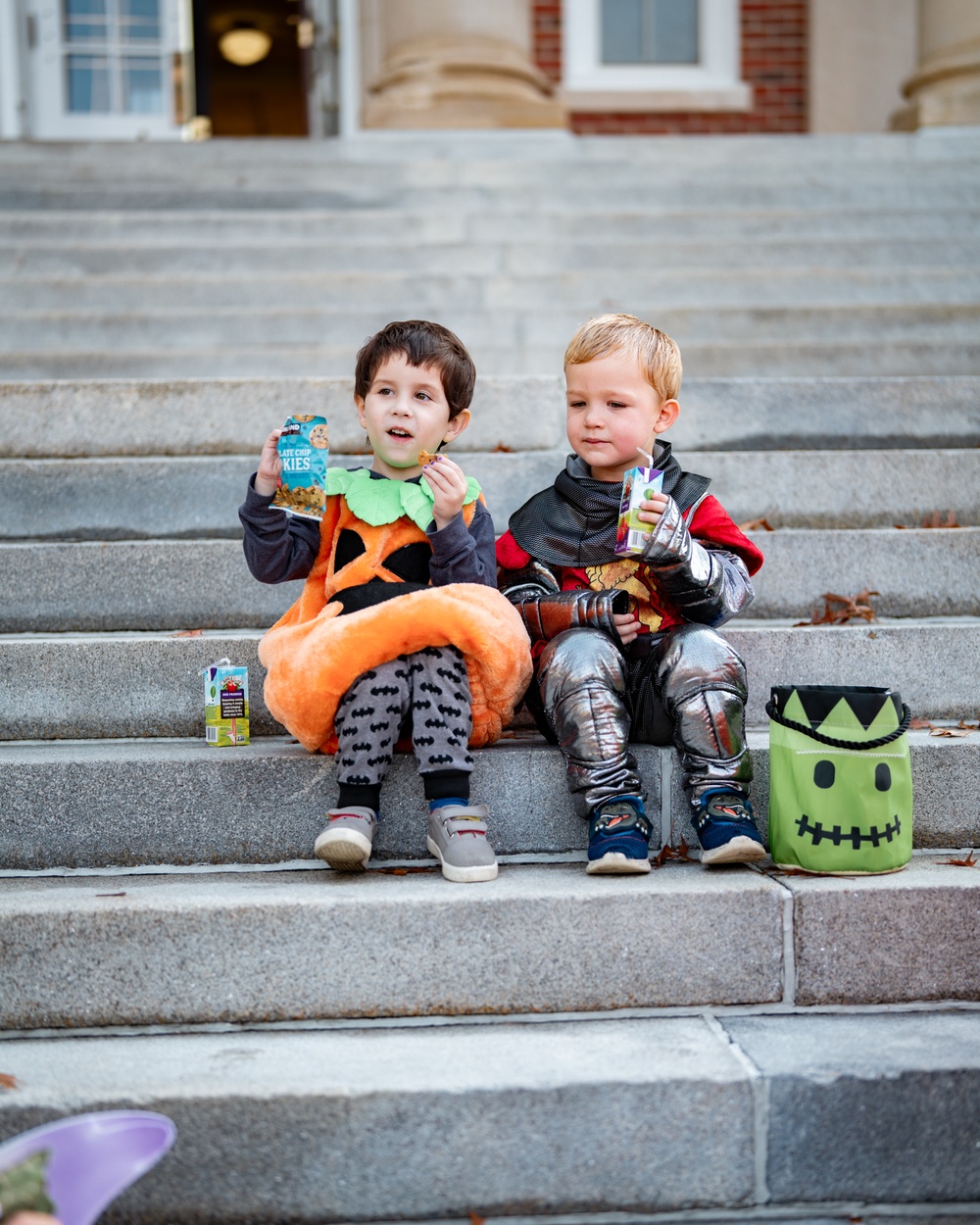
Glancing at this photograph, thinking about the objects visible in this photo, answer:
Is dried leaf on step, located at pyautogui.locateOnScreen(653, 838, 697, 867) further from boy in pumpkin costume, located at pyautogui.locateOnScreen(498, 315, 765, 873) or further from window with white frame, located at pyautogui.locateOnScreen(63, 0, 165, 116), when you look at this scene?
window with white frame, located at pyautogui.locateOnScreen(63, 0, 165, 116)

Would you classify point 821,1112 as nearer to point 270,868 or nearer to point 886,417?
point 270,868

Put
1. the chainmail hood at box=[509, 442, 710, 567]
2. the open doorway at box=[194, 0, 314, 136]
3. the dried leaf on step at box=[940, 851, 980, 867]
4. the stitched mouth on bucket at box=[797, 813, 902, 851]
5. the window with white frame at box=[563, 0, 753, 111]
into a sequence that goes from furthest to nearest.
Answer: the open doorway at box=[194, 0, 314, 136], the window with white frame at box=[563, 0, 753, 111], the chainmail hood at box=[509, 442, 710, 567], the dried leaf on step at box=[940, 851, 980, 867], the stitched mouth on bucket at box=[797, 813, 902, 851]

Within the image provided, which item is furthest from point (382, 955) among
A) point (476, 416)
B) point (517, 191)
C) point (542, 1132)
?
point (517, 191)

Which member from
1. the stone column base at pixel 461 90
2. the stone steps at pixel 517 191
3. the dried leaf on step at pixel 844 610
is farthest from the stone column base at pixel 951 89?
the dried leaf on step at pixel 844 610

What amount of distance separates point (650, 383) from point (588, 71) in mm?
6767

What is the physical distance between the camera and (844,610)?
3131 millimetres

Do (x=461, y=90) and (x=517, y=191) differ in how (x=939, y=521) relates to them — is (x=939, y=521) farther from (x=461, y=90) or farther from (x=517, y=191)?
(x=461, y=90)

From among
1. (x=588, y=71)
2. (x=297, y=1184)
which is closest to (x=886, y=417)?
(x=297, y=1184)

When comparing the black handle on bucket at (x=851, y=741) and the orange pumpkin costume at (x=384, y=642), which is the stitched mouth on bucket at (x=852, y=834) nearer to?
the black handle on bucket at (x=851, y=741)

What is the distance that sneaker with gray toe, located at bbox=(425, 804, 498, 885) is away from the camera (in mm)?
2246

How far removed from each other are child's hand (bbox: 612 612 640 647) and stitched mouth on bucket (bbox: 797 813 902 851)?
546mm

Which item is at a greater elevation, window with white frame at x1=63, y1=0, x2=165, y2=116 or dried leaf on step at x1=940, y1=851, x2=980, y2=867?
window with white frame at x1=63, y1=0, x2=165, y2=116

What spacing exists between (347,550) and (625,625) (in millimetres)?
634

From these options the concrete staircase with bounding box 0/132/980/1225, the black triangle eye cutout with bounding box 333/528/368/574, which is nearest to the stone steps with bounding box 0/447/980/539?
the concrete staircase with bounding box 0/132/980/1225
